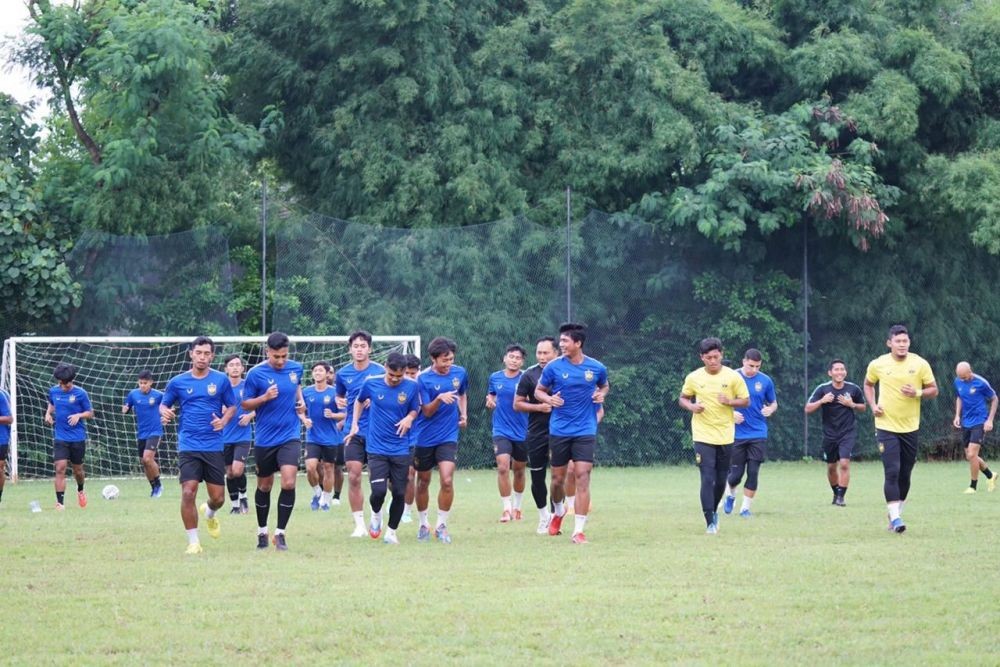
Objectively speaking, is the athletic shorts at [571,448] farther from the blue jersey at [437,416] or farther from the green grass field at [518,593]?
the blue jersey at [437,416]

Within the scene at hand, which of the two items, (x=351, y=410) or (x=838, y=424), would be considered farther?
(x=838, y=424)

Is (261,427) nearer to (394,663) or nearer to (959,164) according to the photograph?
(394,663)

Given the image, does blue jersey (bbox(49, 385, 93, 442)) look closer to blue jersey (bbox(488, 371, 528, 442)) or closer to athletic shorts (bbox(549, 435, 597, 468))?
blue jersey (bbox(488, 371, 528, 442))

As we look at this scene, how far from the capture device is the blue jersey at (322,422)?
57.0 feet

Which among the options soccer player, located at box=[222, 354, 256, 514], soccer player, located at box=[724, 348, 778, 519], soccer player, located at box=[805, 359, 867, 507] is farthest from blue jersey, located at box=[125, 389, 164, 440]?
soccer player, located at box=[805, 359, 867, 507]

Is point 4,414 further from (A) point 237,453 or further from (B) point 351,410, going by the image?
(B) point 351,410

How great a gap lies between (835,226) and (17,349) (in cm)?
1476

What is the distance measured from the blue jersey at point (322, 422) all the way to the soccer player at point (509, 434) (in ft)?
7.95

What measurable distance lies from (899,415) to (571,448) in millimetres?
3122

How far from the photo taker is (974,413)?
2012cm

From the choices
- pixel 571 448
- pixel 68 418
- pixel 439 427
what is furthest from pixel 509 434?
pixel 68 418

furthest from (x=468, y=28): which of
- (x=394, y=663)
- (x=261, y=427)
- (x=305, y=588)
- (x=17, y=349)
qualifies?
(x=394, y=663)

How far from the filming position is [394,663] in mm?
7387

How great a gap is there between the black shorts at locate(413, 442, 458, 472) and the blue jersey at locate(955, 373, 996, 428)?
939cm
